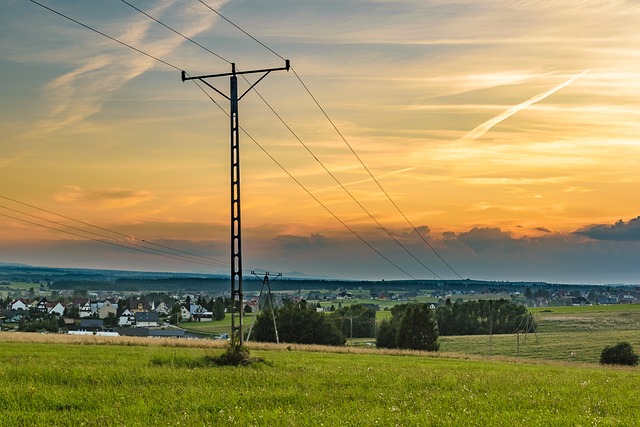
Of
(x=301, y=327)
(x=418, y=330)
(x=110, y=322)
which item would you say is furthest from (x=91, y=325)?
(x=418, y=330)

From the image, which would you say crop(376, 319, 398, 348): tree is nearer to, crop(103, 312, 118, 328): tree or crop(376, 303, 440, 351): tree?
crop(376, 303, 440, 351): tree

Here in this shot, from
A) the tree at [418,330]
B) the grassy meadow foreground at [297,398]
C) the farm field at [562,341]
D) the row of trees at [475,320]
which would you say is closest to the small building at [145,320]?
the row of trees at [475,320]

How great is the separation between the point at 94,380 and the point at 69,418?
5.72 m

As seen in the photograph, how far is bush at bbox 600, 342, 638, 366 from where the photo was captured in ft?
257

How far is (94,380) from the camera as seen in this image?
2203 cm

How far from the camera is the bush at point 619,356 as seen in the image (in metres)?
78.4

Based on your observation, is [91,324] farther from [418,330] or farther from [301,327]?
[418,330]

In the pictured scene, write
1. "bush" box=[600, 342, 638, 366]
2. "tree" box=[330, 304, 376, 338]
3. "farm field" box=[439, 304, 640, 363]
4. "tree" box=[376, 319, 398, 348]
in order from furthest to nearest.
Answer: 1. "tree" box=[330, 304, 376, 338]
2. "tree" box=[376, 319, 398, 348]
3. "farm field" box=[439, 304, 640, 363]
4. "bush" box=[600, 342, 638, 366]

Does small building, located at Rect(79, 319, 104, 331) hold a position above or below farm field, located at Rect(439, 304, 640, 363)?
above

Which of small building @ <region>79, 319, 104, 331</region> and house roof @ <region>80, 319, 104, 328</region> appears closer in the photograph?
small building @ <region>79, 319, 104, 331</region>

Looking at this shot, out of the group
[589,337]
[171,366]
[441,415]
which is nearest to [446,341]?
[589,337]

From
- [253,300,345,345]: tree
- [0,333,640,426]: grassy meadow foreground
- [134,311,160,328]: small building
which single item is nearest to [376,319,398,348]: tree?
[253,300,345,345]: tree

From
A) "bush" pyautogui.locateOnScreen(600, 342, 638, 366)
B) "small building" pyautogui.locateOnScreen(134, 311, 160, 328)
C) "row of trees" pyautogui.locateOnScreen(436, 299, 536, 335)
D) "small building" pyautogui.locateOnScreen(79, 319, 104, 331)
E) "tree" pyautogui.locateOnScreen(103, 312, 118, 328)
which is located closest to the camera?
"bush" pyautogui.locateOnScreen(600, 342, 638, 366)

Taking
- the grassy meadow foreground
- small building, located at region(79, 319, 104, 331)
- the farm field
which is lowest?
the farm field
